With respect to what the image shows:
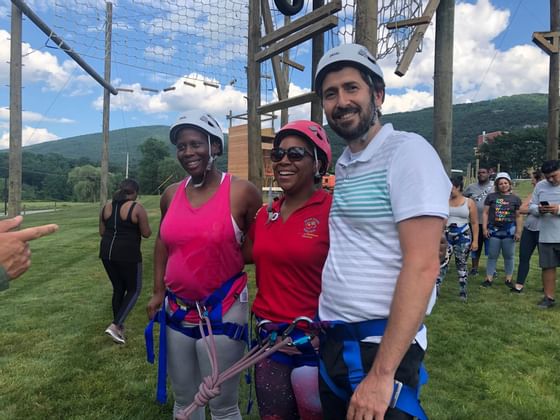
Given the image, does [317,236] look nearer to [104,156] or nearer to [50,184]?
[104,156]

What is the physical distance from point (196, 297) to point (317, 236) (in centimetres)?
84

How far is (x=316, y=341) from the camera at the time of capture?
1.94 metres

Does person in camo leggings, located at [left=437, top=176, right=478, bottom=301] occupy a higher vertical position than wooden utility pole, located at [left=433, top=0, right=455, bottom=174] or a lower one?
lower

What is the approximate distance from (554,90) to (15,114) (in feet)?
39.0

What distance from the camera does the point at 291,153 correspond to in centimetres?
212

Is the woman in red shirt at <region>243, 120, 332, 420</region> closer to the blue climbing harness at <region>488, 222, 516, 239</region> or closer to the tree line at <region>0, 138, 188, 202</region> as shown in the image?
the blue climbing harness at <region>488, 222, 516, 239</region>

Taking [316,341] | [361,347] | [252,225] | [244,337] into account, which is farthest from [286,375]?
[252,225]

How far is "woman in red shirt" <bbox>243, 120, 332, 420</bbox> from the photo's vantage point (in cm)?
196

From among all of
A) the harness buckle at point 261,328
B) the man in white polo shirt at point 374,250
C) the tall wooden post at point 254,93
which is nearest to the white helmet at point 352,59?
the man in white polo shirt at point 374,250

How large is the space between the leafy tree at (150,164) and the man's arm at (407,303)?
8569 centimetres

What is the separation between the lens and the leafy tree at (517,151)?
64.3 meters

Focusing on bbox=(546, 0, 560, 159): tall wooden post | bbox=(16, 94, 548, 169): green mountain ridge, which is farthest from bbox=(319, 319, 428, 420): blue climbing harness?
bbox=(16, 94, 548, 169): green mountain ridge

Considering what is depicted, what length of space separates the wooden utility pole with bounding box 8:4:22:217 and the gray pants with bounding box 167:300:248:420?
7.90 meters

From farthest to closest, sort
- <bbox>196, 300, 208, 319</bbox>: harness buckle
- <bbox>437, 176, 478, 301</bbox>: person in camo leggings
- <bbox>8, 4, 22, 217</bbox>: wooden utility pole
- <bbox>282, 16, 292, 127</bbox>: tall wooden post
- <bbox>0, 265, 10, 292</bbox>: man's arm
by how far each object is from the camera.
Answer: <bbox>8, 4, 22, 217</bbox>: wooden utility pole, <bbox>437, 176, 478, 301</bbox>: person in camo leggings, <bbox>282, 16, 292, 127</bbox>: tall wooden post, <bbox>196, 300, 208, 319</bbox>: harness buckle, <bbox>0, 265, 10, 292</bbox>: man's arm
